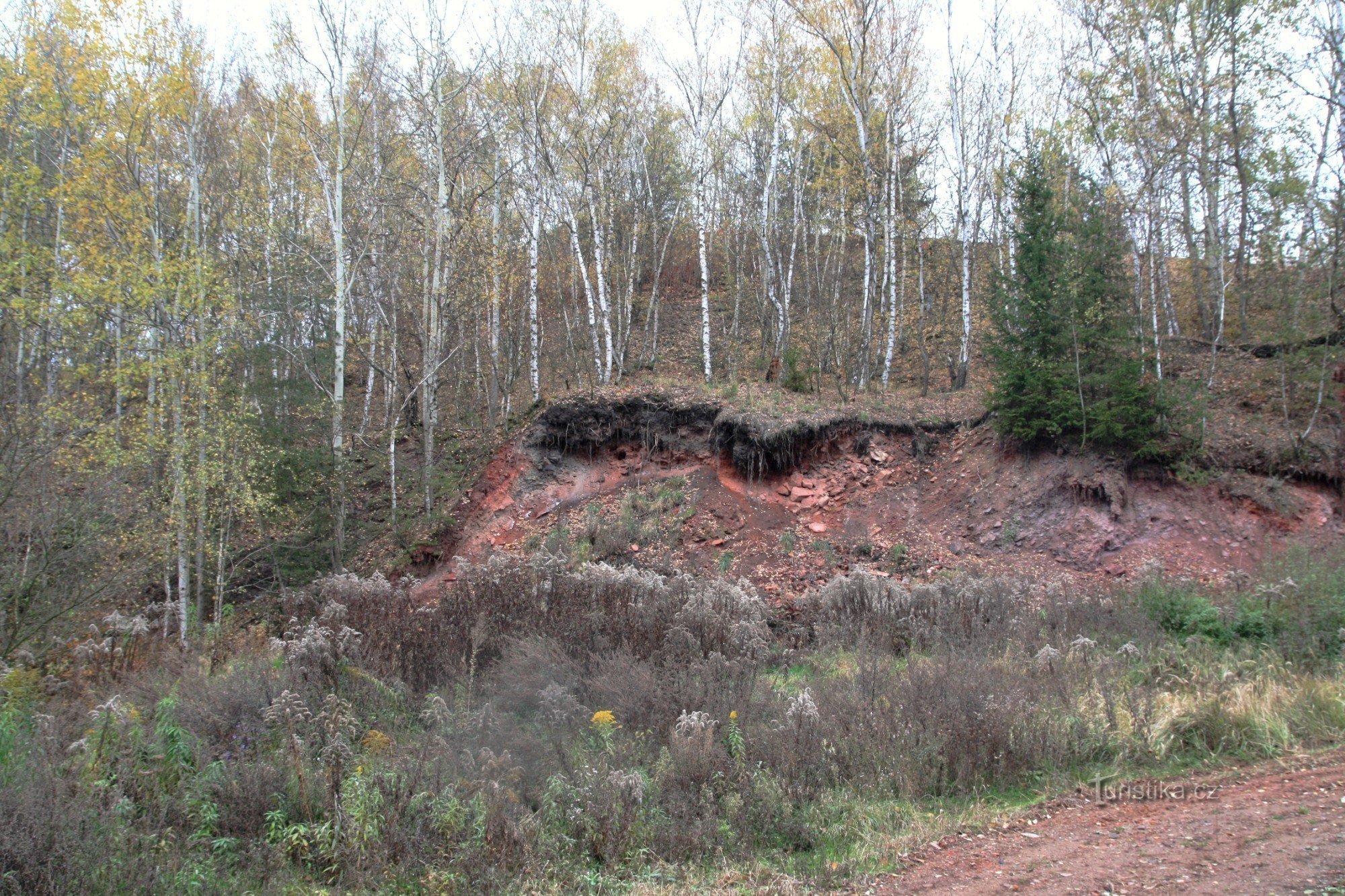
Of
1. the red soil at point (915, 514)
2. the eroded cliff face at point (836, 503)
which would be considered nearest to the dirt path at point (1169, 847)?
the eroded cliff face at point (836, 503)

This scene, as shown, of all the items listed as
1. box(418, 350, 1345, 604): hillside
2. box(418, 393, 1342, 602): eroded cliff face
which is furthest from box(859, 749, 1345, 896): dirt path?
box(418, 393, 1342, 602): eroded cliff face

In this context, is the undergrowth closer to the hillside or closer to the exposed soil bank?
the hillside

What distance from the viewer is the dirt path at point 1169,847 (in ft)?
13.8

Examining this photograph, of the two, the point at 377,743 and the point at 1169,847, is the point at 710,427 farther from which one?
the point at 1169,847

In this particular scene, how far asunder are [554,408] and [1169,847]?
1471 cm

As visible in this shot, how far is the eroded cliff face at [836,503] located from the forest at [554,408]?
0.72 feet

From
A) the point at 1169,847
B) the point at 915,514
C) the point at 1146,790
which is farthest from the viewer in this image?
the point at 915,514

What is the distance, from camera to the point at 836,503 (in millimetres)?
16000

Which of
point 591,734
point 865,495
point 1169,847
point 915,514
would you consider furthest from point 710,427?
point 1169,847

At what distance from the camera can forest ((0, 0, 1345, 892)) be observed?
5328mm

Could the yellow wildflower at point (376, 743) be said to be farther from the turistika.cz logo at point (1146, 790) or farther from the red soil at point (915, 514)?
the red soil at point (915, 514)

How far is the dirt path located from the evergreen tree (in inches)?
342

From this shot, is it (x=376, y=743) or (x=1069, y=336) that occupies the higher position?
(x=1069, y=336)

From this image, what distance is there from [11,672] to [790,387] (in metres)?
16.3
